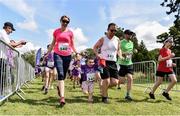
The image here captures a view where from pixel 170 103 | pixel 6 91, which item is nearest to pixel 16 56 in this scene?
pixel 6 91

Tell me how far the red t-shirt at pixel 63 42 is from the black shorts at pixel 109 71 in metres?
0.97

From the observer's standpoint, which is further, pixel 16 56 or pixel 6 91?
pixel 16 56

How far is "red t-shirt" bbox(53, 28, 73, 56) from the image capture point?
28.5ft

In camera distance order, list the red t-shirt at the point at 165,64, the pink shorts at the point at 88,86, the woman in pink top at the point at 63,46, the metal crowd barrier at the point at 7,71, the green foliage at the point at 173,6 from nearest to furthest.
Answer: the metal crowd barrier at the point at 7,71
the woman in pink top at the point at 63,46
the pink shorts at the point at 88,86
the red t-shirt at the point at 165,64
the green foliage at the point at 173,6

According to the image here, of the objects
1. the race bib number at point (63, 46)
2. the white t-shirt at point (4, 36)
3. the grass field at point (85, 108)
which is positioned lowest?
the grass field at point (85, 108)

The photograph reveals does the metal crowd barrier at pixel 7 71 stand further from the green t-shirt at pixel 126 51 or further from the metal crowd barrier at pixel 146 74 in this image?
the metal crowd barrier at pixel 146 74

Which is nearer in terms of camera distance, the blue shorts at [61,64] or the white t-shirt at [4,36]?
Answer: the blue shorts at [61,64]

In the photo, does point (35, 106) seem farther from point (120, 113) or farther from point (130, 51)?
point (130, 51)

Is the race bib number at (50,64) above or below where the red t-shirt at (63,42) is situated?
below

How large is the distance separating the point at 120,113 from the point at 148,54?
78.5 m

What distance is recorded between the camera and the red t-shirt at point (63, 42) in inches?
342

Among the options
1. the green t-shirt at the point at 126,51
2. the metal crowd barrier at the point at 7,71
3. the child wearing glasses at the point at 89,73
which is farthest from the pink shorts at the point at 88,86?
the metal crowd barrier at the point at 7,71

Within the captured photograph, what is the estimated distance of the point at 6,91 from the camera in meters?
8.60

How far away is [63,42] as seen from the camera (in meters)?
8.76
